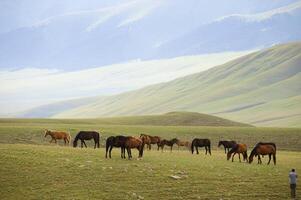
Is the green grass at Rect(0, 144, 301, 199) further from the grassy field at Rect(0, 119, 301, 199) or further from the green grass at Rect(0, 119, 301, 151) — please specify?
the green grass at Rect(0, 119, 301, 151)

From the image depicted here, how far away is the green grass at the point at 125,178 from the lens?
1191 inches

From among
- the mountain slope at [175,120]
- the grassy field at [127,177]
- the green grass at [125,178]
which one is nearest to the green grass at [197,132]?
the mountain slope at [175,120]

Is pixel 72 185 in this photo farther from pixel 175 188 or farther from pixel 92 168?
pixel 175 188

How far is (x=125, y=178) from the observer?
106ft

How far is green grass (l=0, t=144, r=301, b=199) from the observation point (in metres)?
30.2

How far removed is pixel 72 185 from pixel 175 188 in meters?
5.75

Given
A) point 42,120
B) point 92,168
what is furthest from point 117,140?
point 42,120

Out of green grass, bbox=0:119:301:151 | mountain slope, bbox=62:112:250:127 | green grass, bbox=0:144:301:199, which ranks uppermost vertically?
mountain slope, bbox=62:112:250:127

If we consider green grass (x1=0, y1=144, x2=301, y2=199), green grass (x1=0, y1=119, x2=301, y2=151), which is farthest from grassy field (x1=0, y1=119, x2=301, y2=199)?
green grass (x1=0, y1=119, x2=301, y2=151)

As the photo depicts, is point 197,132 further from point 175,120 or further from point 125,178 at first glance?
point 125,178

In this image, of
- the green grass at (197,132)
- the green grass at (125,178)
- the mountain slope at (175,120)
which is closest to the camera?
the green grass at (125,178)

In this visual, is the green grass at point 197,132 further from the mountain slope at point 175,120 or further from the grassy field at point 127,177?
the grassy field at point 127,177

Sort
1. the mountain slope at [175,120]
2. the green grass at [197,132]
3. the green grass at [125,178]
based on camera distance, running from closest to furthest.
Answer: the green grass at [125,178] < the green grass at [197,132] < the mountain slope at [175,120]

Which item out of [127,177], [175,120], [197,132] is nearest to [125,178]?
[127,177]
